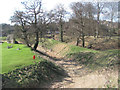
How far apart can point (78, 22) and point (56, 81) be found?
14000 millimetres

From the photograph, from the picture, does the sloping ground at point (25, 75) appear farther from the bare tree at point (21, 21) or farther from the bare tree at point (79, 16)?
the bare tree at point (79, 16)

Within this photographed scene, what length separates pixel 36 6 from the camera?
47.6ft

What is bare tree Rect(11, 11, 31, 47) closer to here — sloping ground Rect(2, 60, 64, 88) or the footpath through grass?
the footpath through grass

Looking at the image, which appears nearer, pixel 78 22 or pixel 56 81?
pixel 56 81

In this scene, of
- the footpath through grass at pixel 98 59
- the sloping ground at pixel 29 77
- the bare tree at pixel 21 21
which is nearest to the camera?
the sloping ground at pixel 29 77

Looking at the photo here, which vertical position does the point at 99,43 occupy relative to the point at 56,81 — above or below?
above

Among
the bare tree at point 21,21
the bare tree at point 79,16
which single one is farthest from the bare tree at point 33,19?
the bare tree at point 79,16

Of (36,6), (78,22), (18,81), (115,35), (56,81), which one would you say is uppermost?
(36,6)

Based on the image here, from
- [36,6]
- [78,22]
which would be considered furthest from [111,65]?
[78,22]

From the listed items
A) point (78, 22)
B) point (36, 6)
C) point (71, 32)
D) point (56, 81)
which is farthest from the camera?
point (71, 32)

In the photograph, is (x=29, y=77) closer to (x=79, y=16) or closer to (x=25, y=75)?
(x=25, y=75)

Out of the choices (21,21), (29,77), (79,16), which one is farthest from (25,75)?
(79,16)

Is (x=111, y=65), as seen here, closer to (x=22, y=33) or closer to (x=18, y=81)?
(x=18, y=81)

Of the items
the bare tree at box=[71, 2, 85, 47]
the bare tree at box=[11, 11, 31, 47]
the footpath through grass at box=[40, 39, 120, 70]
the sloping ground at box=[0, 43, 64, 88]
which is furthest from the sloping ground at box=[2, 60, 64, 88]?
the bare tree at box=[71, 2, 85, 47]
